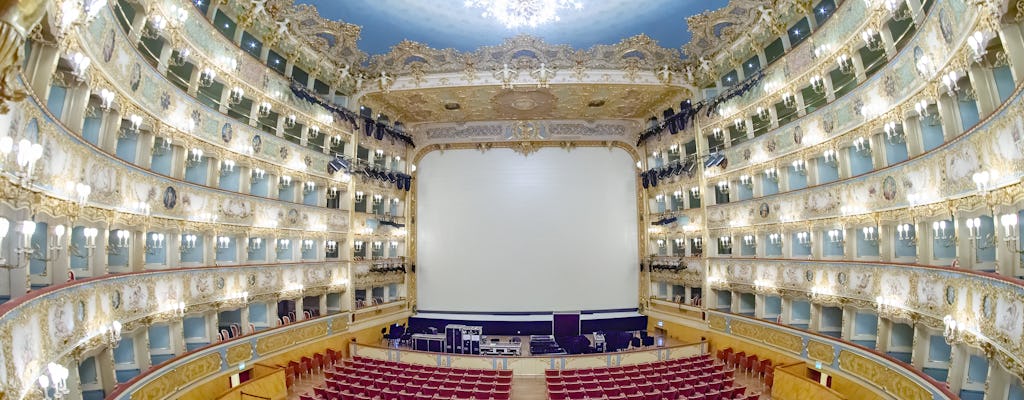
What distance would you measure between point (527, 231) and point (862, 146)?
18.2 m

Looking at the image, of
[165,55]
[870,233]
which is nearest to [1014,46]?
[870,233]

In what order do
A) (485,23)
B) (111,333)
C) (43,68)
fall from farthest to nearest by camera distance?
(485,23) < (111,333) < (43,68)

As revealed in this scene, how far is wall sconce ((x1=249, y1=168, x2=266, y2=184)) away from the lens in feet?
67.4

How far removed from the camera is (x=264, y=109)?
2153 centimetres

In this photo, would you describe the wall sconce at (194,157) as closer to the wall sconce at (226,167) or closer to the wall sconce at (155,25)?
the wall sconce at (226,167)

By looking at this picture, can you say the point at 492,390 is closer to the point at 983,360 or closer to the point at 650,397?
the point at 650,397

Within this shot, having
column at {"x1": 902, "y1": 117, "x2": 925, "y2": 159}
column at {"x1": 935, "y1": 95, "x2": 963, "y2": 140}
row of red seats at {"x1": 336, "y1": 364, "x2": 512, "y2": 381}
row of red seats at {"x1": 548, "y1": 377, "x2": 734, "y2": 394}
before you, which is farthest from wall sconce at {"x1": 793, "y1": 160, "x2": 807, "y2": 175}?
row of red seats at {"x1": 336, "y1": 364, "x2": 512, "y2": 381}

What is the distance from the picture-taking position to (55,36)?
7.84 metres

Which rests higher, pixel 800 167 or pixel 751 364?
pixel 800 167

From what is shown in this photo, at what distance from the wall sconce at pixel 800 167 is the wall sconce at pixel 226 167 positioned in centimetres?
2155

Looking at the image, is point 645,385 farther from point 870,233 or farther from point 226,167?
point 226,167

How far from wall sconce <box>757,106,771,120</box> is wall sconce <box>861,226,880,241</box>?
7.00 meters

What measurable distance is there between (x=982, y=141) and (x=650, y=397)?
10457 millimetres

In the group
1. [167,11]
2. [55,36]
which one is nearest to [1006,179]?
[55,36]
